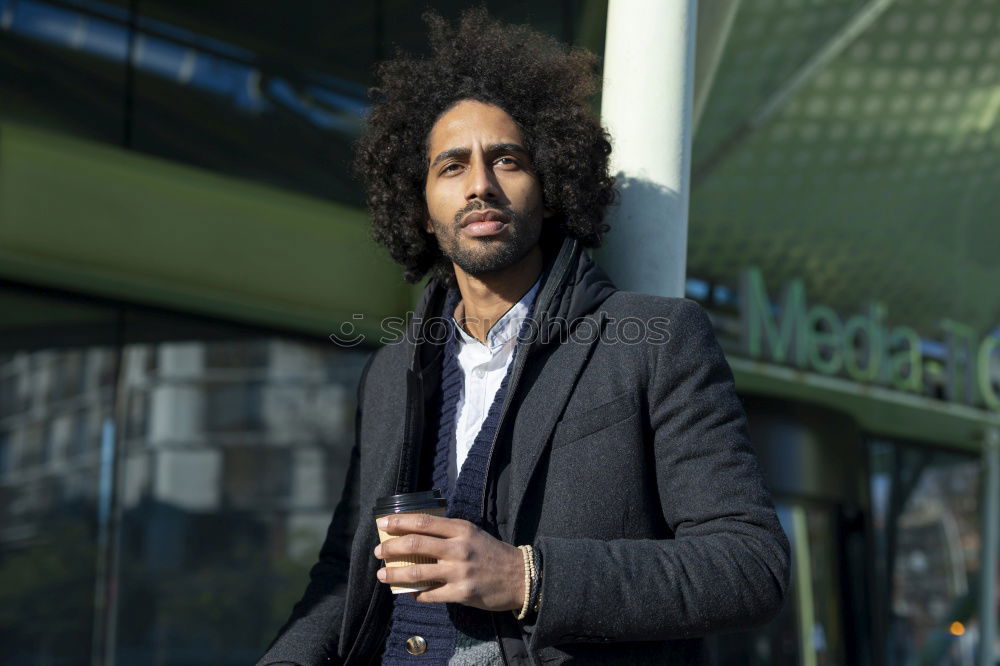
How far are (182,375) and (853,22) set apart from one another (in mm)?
6006

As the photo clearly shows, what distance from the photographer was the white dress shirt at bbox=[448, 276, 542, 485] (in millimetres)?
2311

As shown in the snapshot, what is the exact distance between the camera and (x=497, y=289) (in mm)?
2441

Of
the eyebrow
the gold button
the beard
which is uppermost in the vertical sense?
the eyebrow

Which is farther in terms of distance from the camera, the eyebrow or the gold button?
the eyebrow

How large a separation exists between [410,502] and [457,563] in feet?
0.46

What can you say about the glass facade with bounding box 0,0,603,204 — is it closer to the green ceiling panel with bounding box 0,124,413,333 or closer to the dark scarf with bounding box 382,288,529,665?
the green ceiling panel with bounding box 0,124,413,333

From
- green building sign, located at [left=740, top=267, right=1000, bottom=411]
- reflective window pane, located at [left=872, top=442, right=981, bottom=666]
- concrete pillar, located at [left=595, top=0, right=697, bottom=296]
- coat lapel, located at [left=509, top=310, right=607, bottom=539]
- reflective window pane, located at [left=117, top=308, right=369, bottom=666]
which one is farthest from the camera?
reflective window pane, located at [left=872, top=442, right=981, bottom=666]

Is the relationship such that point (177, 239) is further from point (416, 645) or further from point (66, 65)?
point (416, 645)

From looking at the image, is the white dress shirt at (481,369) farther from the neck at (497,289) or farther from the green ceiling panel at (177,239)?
the green ceiling panel at (177,239)

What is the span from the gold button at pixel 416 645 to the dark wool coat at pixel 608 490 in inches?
6.1

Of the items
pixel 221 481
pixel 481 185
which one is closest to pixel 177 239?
pixel 221 481

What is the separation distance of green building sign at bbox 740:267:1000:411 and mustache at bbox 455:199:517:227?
750cm

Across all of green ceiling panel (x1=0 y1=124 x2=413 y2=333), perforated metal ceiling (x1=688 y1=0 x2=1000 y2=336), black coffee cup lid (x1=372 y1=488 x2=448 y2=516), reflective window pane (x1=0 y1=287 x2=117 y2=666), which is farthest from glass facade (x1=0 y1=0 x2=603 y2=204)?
black coffee cup lid (x1=372 y1=488 x2=448 y2=516)

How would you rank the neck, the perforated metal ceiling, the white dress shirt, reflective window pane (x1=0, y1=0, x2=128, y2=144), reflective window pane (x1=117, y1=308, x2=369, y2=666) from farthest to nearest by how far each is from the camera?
the perforated metal ceiling < reflective window pane (x1=117, y1=308, x2=369, y2=666) < reflective window pane (x1=0, y1=0, x2=128, y2=144) < the neck < the white dress shirt
